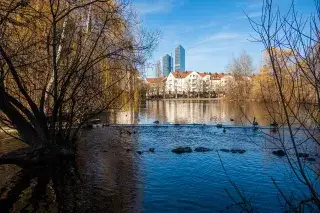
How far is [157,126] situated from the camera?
89.2 feet

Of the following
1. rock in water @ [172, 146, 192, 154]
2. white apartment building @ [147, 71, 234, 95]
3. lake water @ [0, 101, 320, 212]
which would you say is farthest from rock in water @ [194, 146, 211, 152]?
white apartment building @ [147, 71, 234, 95]

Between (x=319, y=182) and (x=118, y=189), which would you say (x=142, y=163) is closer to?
(x=118, y=189)

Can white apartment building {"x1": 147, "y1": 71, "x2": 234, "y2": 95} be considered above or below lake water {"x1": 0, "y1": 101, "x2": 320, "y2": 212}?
above

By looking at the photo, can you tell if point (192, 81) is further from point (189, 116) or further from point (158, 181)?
point (158, 181)

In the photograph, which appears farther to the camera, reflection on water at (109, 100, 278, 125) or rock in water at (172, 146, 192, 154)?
reflection on water at (109, 100, 278, 125)

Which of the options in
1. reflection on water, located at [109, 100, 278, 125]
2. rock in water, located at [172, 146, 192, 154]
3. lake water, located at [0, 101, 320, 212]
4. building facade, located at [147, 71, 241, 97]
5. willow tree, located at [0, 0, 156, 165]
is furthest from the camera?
building facade, located at [147, 71, 241, 97]

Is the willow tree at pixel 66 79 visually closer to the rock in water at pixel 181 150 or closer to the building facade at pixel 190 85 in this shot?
the rock in water at pixel 181 150

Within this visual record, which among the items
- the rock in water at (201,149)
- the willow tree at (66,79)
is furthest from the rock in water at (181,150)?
the willow tree at (66,79)

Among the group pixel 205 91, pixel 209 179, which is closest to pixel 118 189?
pixel 209 179

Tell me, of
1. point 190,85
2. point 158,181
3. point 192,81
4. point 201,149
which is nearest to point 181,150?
point 201,149

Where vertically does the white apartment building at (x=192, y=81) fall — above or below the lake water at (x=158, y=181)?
above

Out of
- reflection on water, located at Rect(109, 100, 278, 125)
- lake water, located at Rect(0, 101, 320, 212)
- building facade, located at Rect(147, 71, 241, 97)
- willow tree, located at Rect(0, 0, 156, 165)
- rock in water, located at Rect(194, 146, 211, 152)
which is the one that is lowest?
lake water, located at Rect(0, 101, 320, 212)

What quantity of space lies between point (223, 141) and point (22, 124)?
1098 cm

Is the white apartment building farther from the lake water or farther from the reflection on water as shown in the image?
the lake water
